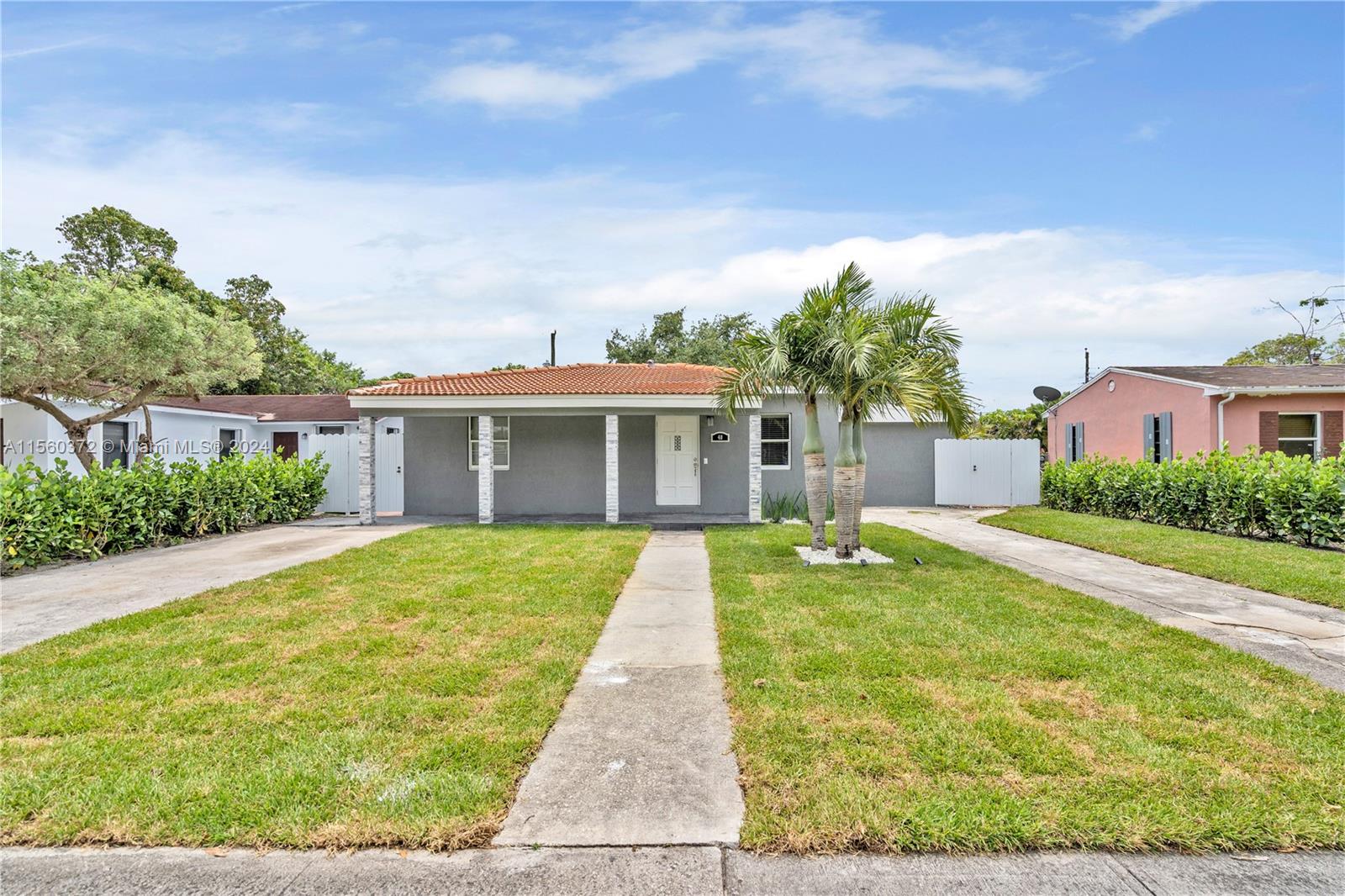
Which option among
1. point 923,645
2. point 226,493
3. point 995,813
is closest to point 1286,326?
point 923,645

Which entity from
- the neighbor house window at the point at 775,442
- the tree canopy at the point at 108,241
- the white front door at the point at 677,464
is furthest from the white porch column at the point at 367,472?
the tree canopy at the point at 108,241

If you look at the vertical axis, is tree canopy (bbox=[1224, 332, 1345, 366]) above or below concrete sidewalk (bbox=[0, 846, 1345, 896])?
above

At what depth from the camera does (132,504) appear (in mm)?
9500

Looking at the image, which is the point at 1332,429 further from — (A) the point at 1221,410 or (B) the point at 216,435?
A: (B) the point at 216,435

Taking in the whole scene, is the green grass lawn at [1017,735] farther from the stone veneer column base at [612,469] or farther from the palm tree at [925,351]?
the stone veneer column base at [612,469]

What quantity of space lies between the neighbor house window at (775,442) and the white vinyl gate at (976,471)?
4.32m

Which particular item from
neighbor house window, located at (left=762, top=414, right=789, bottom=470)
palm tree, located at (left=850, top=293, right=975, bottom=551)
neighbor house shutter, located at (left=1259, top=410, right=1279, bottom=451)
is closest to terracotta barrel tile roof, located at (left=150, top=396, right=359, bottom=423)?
neighbor house window, located at (left=762, top=414, right=789, bottom=470)

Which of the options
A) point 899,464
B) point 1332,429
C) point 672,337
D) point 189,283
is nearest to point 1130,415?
point 1332,429

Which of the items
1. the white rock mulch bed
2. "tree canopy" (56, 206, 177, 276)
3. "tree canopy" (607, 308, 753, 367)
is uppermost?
"tree canopy" (56, 206, 177, 276)

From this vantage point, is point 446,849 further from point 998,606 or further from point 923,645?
point 998,606

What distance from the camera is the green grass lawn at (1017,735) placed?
8.25 ft

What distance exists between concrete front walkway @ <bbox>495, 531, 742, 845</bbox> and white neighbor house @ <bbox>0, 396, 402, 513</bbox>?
38.3 feet

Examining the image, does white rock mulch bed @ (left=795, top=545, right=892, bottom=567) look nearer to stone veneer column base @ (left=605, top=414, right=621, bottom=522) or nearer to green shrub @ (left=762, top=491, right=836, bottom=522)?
green shrub @ (left=762, top=491, right=836, bottom=522)

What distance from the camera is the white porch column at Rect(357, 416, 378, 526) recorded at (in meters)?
13.1
